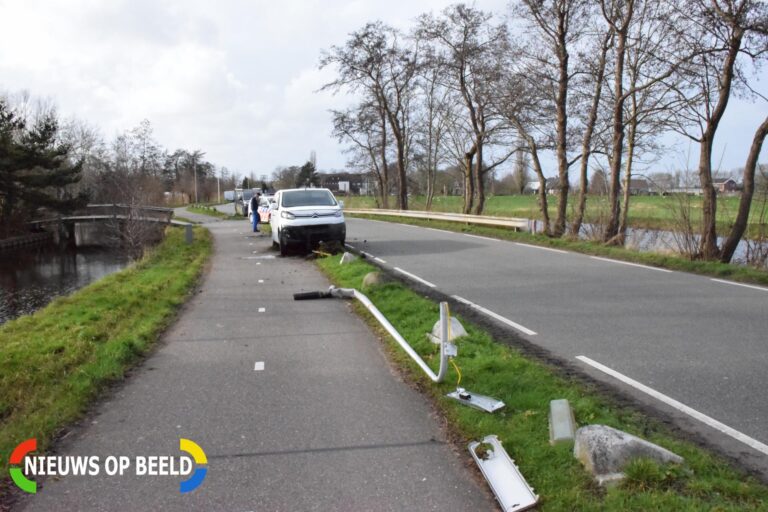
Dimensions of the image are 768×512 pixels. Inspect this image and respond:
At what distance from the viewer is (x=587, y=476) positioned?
138 inches

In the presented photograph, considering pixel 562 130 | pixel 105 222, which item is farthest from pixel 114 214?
pixel 562 130

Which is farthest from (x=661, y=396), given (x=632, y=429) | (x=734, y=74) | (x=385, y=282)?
(x=734, y=74)

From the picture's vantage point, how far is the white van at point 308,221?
642 inches

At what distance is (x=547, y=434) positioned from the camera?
13.5 ft

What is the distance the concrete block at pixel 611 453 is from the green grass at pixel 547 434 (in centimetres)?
7

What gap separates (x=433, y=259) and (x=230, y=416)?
10.5m

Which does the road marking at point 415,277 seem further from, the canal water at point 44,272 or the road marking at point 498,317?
the canal water at point 44,272

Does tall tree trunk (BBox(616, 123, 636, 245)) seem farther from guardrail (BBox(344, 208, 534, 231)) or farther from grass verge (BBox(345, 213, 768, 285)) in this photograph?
grass verge (BBox(345, 213, 768, 285))

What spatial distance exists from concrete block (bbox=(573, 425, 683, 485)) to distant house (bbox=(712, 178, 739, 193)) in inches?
518

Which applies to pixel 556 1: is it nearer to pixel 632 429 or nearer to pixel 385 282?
pixel 385 282

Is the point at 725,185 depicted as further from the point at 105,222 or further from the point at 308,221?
the point at 105,222

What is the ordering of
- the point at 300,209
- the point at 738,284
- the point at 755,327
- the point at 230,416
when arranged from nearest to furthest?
the point at 230,416 < the point at 755,327 < the point at 738,284 < the point at 300,209

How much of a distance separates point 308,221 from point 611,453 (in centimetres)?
1354

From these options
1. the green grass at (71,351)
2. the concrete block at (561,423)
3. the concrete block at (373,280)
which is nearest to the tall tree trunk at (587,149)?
the concrete block at (373,280)
